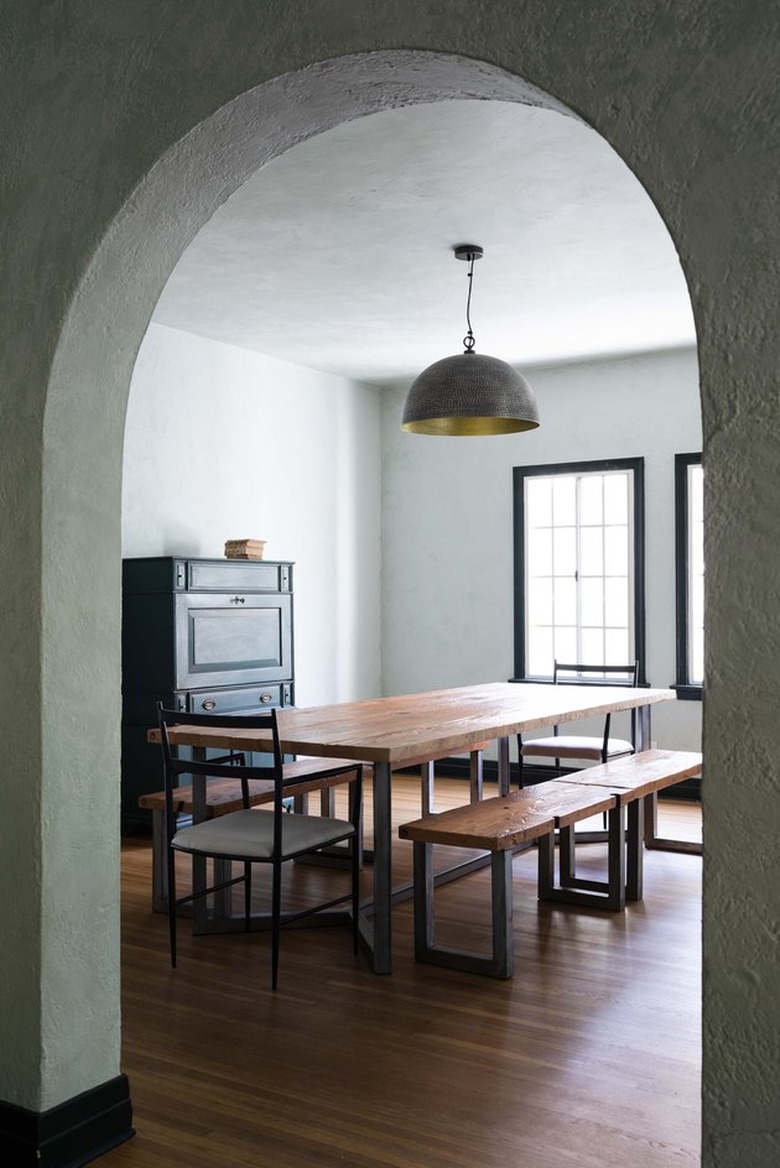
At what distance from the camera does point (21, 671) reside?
251 cm

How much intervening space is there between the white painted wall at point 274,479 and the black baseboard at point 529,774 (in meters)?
0.91

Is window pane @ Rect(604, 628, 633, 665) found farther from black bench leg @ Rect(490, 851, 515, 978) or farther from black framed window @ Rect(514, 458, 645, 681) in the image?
black bench leg @ Rect(490, 851, 515, 978)

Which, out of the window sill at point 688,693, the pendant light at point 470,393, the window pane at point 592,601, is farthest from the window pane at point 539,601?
the pendant light at point 470,393

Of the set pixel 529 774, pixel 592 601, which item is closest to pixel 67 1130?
pixel 529 774

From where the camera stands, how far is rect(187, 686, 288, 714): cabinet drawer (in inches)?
241

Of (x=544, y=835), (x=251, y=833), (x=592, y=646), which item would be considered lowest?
(x=544, y=835)

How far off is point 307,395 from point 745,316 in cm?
653

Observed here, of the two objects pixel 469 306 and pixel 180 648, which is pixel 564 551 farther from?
pixel 180 648

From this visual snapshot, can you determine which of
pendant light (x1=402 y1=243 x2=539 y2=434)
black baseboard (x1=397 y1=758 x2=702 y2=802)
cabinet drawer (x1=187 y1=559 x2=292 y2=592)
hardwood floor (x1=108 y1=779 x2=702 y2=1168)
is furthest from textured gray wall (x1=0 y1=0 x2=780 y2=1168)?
black baseboard (x1=397 y1=758 x2=702 y2=802)

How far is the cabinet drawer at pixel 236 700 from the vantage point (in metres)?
6.13

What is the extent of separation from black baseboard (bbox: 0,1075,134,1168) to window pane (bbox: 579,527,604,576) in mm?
5817

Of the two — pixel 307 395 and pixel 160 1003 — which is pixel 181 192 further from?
pixel 307 395

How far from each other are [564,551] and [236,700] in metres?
2.85

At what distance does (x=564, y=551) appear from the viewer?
8.00 metres
